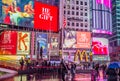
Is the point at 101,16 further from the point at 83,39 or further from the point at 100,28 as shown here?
the point at 83,39

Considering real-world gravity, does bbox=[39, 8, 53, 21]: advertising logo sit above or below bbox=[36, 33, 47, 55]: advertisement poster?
above

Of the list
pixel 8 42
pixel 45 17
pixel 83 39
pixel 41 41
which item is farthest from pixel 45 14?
pixel 8 42

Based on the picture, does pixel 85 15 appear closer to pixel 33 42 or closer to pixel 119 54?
pixel 119 54

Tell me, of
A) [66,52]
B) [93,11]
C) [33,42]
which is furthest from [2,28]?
[93,11]

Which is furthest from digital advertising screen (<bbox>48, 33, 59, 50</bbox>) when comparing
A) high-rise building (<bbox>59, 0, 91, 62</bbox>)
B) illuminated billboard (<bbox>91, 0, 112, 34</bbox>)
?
illuminated billboard (<bbox>91, 0, 112, 34</bbox>)

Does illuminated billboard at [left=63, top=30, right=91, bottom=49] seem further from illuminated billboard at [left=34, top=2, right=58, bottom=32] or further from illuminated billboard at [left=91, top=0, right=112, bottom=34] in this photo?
illuminated billboard at [left=91, top=0, right=112, bottom=34]

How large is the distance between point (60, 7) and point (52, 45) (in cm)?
1588

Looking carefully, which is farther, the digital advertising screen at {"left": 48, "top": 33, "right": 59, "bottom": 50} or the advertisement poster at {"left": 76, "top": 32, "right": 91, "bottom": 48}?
the advertisement poster at {"left": 76, "top": 32, "right": 91, "bottom": 48}

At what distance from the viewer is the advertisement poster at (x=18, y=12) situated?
60.7m

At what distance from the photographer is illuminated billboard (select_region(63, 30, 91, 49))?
6856cm

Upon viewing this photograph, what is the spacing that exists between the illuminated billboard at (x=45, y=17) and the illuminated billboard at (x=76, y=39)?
414cm

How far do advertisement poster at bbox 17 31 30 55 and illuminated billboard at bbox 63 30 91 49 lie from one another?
10064 millimetres

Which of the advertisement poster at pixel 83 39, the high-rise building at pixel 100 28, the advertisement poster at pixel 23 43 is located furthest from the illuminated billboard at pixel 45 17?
the high-rise building at pixel 100 28

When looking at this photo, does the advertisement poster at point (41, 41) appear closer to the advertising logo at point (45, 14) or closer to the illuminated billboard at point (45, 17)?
the illuminated billboard at point (45, 17)
